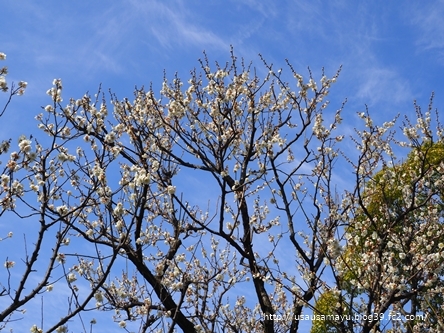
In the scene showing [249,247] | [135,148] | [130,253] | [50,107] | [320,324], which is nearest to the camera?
[50,107]

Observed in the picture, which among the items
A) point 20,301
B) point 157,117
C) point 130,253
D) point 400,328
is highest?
point 157,117

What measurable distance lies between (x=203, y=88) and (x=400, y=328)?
4643mm

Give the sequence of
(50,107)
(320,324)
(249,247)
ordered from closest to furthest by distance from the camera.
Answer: (50,107) < (249,247) < (320,324)

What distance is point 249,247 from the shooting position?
24.1ft

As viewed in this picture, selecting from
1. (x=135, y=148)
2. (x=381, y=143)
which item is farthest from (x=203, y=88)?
(x=381, y=143)

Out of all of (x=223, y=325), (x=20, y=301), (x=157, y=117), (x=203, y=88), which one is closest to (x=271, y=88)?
(x=203, y=88)

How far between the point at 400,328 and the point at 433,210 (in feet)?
6.22

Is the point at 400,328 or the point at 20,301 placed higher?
the point at 400,328

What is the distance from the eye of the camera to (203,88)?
8250mm

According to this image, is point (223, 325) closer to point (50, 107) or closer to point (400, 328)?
point (400, 328)

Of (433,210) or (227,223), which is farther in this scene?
(433,210)

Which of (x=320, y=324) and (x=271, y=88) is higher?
(x=271, y=88)

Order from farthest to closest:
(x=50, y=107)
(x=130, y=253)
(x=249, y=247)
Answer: (x=249, y=247) → (x=130, y=253) → (x=50, y=107)

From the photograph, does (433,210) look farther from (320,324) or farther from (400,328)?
(320,324)
